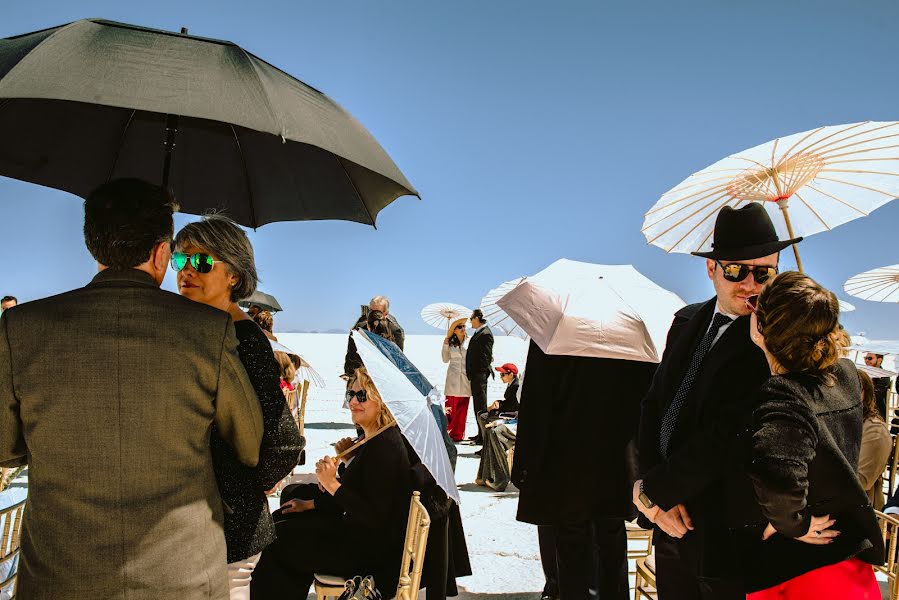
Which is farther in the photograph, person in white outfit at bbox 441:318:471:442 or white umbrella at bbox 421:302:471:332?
white umbrella at bbox 421:302:471:332

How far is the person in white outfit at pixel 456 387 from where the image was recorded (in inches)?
408

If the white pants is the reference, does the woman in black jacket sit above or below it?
above

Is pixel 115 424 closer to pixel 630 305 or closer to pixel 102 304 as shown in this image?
pixel 102 304

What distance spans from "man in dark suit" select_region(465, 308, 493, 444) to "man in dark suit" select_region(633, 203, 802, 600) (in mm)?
7183

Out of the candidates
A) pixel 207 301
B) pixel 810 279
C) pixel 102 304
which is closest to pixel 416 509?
pixel 207 301

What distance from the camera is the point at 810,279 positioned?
2.02 metres

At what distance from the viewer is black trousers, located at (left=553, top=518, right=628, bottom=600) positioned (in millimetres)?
3396

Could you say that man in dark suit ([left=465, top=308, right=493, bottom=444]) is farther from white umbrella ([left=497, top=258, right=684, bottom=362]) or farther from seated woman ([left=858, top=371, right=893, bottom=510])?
seated woman ([left=858, top=371, right=893, bottom=510])

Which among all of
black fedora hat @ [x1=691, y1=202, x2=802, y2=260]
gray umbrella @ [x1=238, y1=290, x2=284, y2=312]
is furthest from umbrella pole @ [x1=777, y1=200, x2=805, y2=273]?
gray umbrella @ [x1=238, y1=290, x2=284, y2=312]

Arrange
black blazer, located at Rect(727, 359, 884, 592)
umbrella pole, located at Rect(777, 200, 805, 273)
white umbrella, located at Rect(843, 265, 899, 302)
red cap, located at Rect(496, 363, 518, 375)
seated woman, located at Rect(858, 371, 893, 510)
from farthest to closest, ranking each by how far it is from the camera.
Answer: white umbrella, located at Rect(843, 265, 899, 302)
red cap, located at Rect(496, 363, 518, 375)
seated woman, located at Rect(858, 371, 893, 510)
umbrella pole, located at Rect(777, 200, 805, 273)
black blazer, located at Rect(727, 359, 884, 592)

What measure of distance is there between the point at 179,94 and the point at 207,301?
725 millimetres

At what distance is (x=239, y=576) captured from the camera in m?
2.10

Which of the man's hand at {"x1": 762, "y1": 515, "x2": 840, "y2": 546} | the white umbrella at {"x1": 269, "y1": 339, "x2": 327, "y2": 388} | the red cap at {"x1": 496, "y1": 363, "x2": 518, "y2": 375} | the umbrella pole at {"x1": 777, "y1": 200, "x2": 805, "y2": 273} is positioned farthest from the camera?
the red cap at {"x1": 496, "y1": 363, "x2": 518, "y2": 375}

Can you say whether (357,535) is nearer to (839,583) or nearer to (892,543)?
(839,583)
